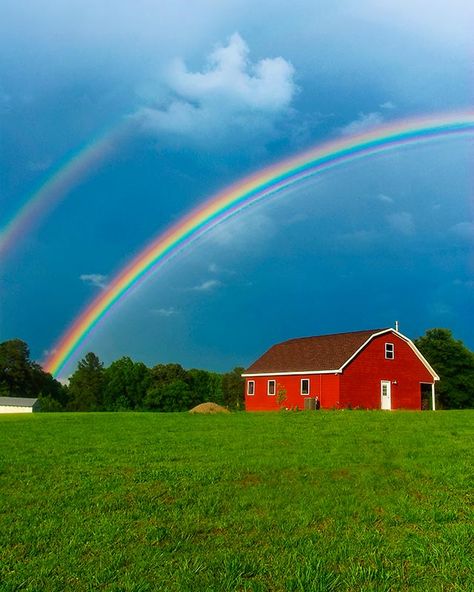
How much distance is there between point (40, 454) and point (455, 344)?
5711 centimetres

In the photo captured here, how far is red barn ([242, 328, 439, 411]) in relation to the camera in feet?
125

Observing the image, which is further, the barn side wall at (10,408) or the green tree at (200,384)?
the green tree at (200,384)

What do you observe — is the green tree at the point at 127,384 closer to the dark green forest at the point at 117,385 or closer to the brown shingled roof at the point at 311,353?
the dark green forest at the point at 117,385

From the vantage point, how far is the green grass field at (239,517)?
16.6 feet

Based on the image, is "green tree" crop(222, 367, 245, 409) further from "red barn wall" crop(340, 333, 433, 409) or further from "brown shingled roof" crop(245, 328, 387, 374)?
"red barn wall" crop(340, 333, 433, 409)

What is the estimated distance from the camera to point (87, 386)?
99.4 meters

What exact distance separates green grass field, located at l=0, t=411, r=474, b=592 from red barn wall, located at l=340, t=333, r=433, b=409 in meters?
26.0

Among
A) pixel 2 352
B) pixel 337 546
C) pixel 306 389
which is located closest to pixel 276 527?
pixel 337 546

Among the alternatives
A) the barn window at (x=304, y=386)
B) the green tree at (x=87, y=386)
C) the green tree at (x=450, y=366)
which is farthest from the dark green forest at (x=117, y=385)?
the barn window at (x=304, y=386)

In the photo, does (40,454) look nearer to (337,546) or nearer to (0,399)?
(337,546)

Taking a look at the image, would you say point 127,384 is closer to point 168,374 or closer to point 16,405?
point 168,374

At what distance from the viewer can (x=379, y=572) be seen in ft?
16.7

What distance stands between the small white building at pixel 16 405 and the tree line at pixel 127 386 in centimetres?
124

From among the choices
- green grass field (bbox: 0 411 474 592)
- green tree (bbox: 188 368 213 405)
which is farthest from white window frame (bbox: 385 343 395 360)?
green tree (bbox: 188 368 213 405)
